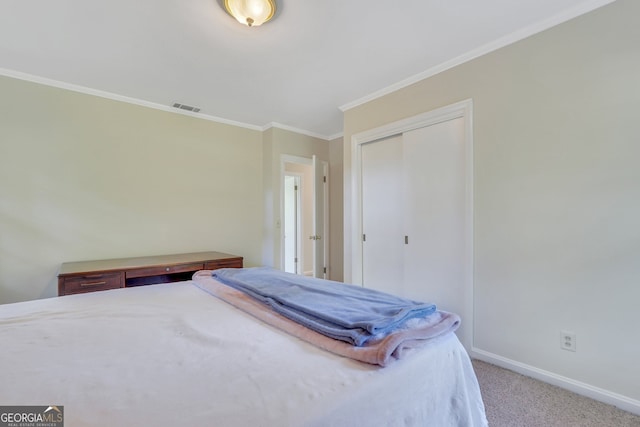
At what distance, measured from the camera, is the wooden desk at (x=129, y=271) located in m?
2.27

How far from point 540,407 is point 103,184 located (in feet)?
13.7

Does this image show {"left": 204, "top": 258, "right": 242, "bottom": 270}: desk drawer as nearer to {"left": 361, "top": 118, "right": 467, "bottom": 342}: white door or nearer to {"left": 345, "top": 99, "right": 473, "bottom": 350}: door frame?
{"left": 345, "top": 99, "right": 473, "bottom": 350}: door frame

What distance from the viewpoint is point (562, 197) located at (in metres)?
1.84

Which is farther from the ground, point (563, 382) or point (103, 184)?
point (103, 184)

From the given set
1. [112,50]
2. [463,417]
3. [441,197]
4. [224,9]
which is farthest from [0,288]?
[441,197]

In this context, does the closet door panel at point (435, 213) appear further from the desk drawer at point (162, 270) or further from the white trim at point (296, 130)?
the desk drawer at point (162, 270)

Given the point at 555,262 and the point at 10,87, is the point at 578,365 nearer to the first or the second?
the point at 555,262

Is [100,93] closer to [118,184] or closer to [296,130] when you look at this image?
[118,184]

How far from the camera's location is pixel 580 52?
5.85ft

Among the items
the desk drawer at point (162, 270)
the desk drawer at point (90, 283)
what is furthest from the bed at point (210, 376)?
the desk drawer at point (162, 270)

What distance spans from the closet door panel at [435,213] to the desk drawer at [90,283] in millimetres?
2763

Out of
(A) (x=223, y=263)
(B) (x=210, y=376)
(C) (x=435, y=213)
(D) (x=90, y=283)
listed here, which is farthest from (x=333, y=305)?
(D) (x=90, y=283)

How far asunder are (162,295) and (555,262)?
260cm

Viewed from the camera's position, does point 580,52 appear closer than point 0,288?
Yes
